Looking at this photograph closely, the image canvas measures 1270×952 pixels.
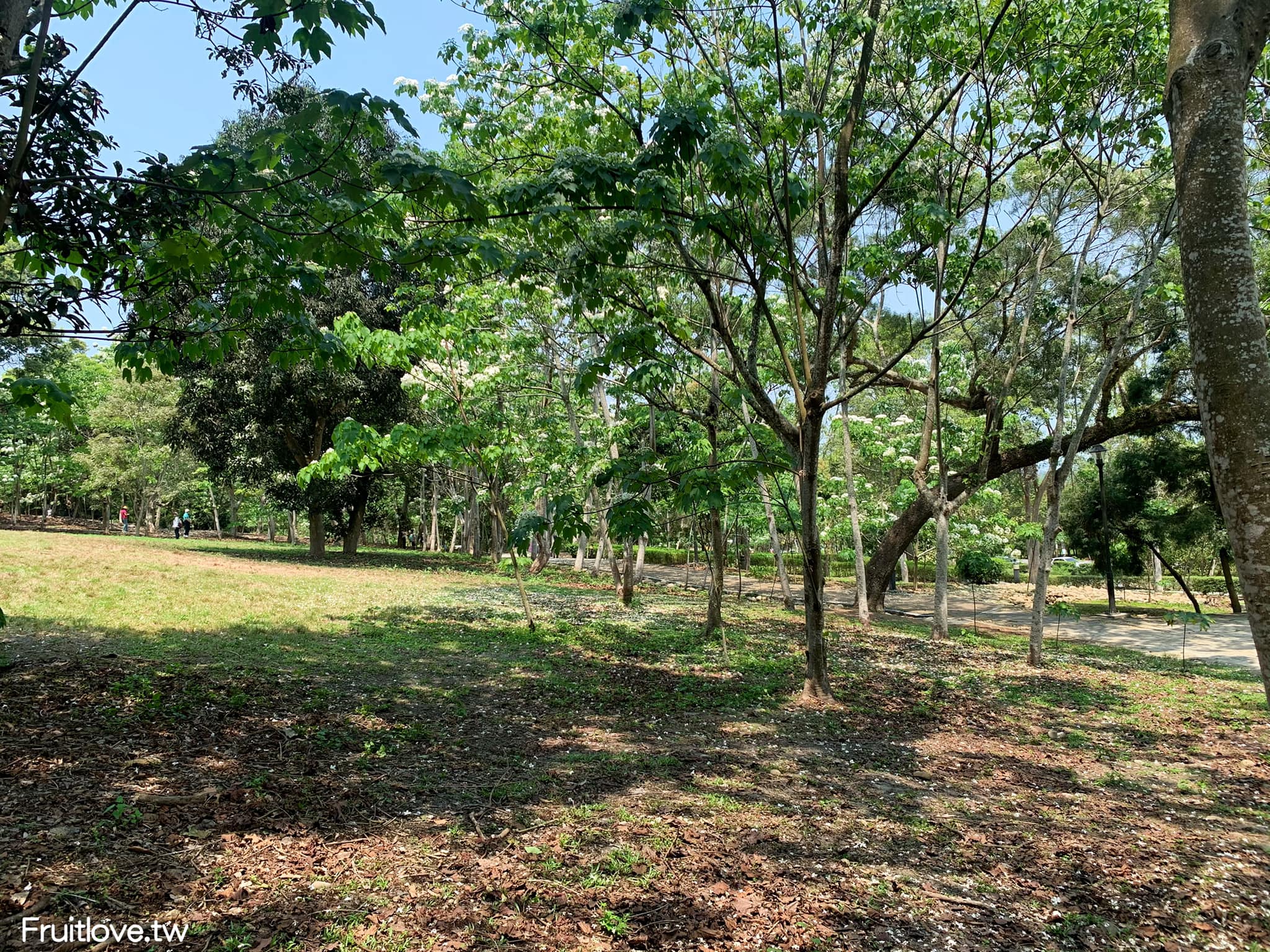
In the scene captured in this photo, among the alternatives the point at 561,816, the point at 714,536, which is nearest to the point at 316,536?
the point at 714,536

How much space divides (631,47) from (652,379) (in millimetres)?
2802

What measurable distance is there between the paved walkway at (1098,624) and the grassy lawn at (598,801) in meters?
6.32

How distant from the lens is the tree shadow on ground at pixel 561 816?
8.71 feet

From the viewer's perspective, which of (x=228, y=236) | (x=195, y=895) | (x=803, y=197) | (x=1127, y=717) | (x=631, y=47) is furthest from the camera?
(x=1127, y=717)

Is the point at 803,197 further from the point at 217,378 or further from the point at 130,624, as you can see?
the point at 217,378

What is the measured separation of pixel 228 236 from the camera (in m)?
4.09

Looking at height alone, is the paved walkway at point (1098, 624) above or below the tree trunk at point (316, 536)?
below

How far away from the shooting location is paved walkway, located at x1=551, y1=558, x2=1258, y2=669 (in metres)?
13.7

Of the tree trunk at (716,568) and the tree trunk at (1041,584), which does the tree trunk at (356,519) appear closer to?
the tree trunk at (716,568)

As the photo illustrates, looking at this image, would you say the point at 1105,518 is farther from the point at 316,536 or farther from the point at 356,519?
the point at 356,519

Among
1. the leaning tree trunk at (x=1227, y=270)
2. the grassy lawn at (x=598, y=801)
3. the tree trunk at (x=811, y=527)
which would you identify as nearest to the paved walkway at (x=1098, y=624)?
the grassy lawn at (x=598, y=801)

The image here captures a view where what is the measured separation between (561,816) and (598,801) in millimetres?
308

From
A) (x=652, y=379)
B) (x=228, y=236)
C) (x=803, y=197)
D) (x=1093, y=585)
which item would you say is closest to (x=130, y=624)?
(x=228, y=236)

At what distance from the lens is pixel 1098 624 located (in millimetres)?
18953
